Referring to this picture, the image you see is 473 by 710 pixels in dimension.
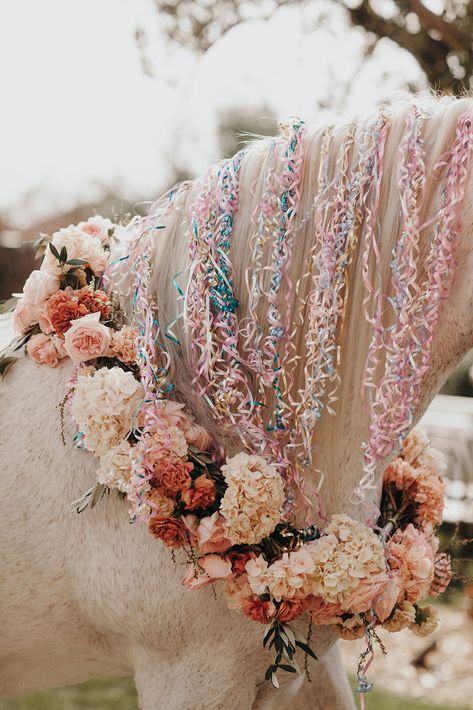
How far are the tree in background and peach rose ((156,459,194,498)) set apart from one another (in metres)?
3.65

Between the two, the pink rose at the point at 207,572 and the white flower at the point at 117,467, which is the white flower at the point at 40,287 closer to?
the white flower at the point at 117,467

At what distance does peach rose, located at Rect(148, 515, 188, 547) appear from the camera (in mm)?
1331

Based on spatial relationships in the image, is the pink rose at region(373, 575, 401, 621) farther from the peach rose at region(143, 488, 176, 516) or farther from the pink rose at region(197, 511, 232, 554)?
the peach rose at region(143, 488, 176, 516)

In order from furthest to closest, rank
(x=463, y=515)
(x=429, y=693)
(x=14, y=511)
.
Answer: (x=463, y=515)
(x=429, y=693)
(x=14, y=511)

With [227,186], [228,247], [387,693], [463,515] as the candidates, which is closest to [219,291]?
[228,247]

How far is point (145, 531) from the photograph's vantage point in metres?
1.42

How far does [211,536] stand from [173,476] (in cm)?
13

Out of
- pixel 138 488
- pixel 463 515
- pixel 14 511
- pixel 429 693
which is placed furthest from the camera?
pixel 463 515

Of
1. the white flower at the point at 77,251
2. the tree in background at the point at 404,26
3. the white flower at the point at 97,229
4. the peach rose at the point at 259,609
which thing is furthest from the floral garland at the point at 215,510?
the tree in background at the point at 404,26

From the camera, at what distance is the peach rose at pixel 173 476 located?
1.33 m

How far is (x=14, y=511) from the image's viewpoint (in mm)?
1513

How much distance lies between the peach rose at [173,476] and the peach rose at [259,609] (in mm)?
236

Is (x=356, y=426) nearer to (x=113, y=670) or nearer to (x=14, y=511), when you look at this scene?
(x=14, y=511)

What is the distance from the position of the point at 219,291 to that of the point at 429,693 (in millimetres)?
3034
